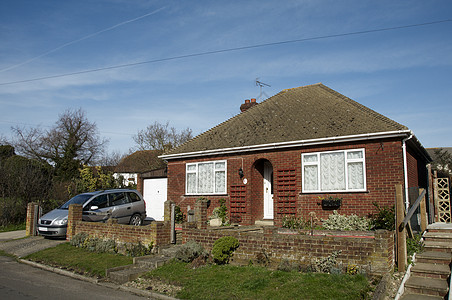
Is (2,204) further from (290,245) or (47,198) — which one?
(290,245)

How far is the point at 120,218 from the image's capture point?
15.5 meters

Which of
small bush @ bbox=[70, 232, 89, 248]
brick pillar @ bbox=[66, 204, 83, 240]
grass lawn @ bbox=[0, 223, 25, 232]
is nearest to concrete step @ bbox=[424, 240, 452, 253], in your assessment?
small bush @ bbox=[70, 232, 89, 248]

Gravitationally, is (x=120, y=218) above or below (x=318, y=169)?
below

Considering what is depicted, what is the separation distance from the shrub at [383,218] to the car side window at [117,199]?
10.1 m

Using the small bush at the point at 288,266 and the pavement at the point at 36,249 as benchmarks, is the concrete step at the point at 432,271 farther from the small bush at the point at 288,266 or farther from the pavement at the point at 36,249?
the pavement at the point at 36,249

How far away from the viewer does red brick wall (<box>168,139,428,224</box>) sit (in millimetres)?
12629

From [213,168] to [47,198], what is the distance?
11.2 m

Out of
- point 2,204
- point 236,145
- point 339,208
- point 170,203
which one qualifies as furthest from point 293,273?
point 2,204

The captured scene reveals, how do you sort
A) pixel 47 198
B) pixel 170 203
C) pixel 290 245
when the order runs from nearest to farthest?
pixel 290 245 → pixel 170 203 → pixel 47 198

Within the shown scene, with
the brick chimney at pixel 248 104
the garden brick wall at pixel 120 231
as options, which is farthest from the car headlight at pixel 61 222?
the brick chimney at pixel 248 104

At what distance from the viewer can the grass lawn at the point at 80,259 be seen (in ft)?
33.4

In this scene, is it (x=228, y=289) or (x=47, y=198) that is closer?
(x=228, y=289)

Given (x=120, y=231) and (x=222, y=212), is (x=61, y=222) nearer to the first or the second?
(x=120, y=231)

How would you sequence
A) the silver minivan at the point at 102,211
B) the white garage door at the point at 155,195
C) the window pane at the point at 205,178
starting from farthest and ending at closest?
the white garage door at the point at 155,195
the window pane at the point at 205,178
the silver minivan at the point at 102,211
